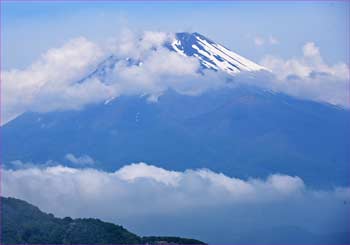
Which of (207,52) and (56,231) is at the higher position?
(207,52)

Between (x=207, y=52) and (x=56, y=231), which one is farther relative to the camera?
(x=207, y=52)

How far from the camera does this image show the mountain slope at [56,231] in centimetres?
2519

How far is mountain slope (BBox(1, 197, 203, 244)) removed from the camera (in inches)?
992

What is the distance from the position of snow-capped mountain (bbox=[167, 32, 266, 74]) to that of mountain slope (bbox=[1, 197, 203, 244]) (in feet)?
152

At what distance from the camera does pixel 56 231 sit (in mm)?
26031

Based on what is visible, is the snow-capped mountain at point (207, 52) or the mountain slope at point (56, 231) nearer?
the mountain slope at point (56, 231)

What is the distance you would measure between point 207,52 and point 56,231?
5030 cm

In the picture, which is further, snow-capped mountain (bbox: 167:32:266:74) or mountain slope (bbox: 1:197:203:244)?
snow-capped mountain (bbox: 167:32:266:74)

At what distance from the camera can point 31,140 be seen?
216 ft

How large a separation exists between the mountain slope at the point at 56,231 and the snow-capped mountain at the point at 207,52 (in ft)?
152

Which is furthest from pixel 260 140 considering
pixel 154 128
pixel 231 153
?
pixel 154 128

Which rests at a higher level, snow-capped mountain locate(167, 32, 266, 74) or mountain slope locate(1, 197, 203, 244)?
snow-capped mountain locate(167, 32, 266, 74)

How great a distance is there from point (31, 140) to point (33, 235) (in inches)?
1626

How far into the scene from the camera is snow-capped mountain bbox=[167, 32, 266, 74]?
7288 cm
